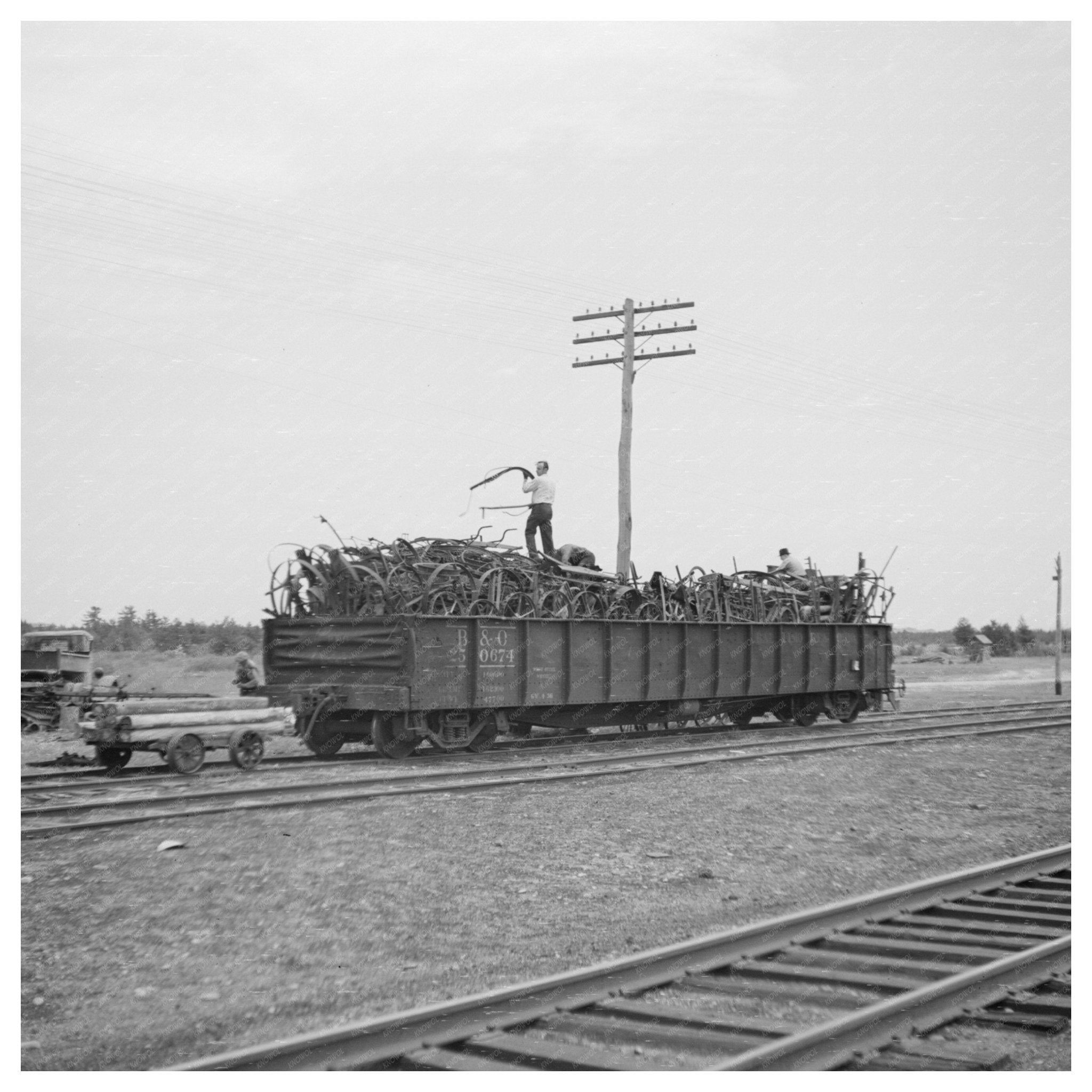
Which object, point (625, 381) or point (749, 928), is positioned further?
point (625, 381)

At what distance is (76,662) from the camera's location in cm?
2138

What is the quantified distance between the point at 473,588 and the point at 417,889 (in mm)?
8302

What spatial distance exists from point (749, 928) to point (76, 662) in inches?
685

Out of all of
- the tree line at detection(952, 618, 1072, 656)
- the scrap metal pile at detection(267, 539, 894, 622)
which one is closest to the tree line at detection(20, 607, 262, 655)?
the scrap metal pile at detection(267, 539, 894, 622)

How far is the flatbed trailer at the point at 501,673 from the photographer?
15688 millimetres

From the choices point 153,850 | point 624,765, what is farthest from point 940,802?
point 153,850

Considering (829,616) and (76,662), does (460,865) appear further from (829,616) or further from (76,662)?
(829,616)

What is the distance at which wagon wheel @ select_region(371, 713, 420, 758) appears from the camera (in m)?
16.0

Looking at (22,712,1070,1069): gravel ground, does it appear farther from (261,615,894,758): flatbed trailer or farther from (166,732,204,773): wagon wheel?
(166,732,204,773): wagon wheel

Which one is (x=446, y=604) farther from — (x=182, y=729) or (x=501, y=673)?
(x=182, y=729)

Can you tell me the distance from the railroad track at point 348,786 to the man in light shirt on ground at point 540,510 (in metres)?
3.56

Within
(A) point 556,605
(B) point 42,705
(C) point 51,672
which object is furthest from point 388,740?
(C) point 51,672

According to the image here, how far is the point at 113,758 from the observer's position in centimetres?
1414

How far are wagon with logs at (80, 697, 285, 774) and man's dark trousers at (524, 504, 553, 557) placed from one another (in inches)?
201
